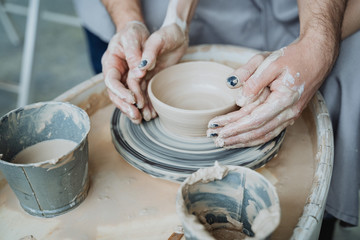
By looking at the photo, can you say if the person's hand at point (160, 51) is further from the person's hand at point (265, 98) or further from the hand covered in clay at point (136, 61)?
the person's hand at point (265, 98)

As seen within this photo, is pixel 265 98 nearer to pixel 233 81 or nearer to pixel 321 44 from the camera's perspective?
pixel 233 81

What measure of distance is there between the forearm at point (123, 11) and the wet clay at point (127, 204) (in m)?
0.59

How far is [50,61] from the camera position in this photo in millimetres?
3291

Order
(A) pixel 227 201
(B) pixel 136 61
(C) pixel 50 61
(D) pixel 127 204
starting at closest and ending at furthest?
1. (A) pixel 227 201
2. (D) pixel 127 204
3. (B) pixel 136 61
4. (C) pixel 50 61

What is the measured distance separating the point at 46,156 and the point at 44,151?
0.8 inches

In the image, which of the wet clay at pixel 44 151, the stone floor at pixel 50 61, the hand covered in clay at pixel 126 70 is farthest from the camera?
the stone floor at pixel 50 61

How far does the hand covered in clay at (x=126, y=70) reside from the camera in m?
1.13

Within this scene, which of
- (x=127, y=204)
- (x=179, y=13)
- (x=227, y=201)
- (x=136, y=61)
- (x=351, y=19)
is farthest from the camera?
(x=179, y=13)

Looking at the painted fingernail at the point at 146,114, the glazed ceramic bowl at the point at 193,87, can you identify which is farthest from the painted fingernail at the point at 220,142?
the painted fingernail at the point at 146,114

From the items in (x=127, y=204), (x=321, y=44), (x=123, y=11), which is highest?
(x=321, y=44)

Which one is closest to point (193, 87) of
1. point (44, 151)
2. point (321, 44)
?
point (321, 44)

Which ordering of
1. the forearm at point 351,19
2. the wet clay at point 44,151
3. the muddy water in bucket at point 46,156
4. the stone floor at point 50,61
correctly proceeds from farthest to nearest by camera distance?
the stone floor at point 50,61 < the forearm at point 351,19 < the wet clay at point 44,151 < the muddy water in bucket at point 46,156

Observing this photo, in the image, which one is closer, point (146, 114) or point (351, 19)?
point (146, 114)

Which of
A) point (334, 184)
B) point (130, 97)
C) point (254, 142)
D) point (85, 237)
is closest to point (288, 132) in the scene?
point (254, 142)
